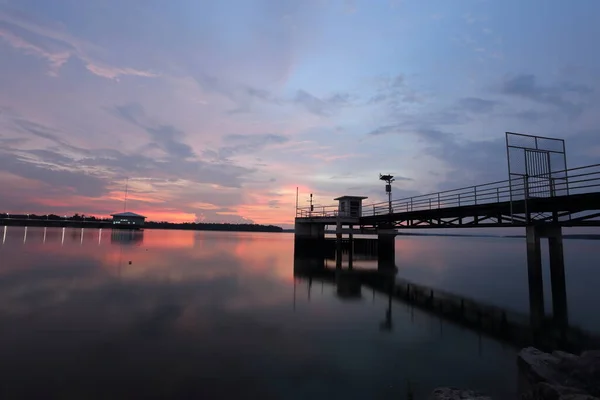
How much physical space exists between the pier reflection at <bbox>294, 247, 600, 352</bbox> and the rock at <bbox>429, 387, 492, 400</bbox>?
5.67 meters

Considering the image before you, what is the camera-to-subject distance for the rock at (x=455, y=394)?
732cm

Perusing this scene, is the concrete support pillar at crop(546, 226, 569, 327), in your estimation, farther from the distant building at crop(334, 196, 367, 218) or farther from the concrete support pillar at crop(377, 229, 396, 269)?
Answer: the distant building at crop(334, 196, 367, 218)

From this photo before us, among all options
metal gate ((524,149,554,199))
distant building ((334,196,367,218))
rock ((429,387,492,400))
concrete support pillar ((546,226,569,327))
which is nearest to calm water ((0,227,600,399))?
rock ((429,387,492,400))

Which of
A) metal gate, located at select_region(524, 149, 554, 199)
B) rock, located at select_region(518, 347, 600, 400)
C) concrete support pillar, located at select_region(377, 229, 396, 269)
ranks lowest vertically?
rock, located at select_region(518, 347, 600, 400)

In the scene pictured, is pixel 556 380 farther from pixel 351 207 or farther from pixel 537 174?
pixel 351 207

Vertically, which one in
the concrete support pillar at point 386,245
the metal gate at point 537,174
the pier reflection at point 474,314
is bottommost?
the pier reflection at point 474,314

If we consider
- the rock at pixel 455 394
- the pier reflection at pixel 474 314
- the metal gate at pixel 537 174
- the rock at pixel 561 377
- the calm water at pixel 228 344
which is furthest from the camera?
the metal gate at pixel 537 174

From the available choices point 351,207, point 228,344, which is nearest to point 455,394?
point 228,344

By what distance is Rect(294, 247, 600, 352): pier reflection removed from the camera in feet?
42.5

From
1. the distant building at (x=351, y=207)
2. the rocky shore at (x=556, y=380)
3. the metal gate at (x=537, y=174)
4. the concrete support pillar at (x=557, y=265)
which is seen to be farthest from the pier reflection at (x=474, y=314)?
the distant building at (x=351, y=207)

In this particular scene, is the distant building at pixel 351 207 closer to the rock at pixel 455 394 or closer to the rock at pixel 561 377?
the rock at pixel 561 377

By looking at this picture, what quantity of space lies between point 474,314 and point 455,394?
34.4 feet

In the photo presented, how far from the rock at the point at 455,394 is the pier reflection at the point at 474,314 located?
567cm

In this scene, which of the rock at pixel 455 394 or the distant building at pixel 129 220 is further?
the distant building at pixel 129 220
